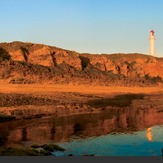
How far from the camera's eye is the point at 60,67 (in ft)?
287

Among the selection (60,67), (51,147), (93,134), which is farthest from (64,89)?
(51,147)

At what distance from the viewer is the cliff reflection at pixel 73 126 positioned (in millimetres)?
31031

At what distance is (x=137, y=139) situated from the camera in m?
30.8

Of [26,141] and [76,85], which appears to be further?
[76,85]

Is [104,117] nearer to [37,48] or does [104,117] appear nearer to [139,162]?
[139,162]

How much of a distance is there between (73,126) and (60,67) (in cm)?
5175

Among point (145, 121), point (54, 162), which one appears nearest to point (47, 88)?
point (145, 121)

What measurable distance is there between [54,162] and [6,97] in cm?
4028

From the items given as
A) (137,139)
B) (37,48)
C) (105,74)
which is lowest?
(137,139)

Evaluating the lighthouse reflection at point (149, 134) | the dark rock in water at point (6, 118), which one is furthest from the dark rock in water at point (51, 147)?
the dark rock in water at point (6, 118)

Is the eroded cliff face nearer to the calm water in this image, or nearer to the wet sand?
the wet sand

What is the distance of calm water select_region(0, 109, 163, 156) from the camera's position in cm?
2640

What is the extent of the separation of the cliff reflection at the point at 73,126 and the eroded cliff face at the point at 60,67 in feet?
107

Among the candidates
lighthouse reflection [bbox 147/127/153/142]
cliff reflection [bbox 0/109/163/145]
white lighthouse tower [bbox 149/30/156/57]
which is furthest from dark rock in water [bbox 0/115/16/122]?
white lighthouse tower [bbox 149/30/156/57]
